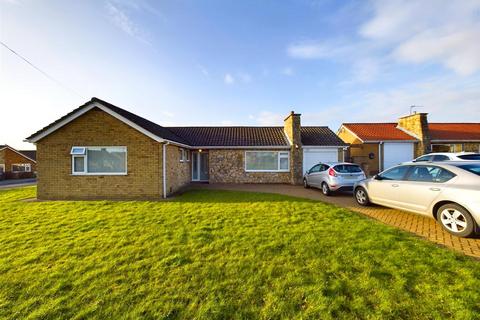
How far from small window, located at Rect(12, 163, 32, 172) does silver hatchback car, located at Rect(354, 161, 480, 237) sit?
176 feet

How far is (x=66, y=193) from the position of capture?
1011 cm

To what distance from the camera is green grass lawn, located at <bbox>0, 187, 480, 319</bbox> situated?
9.34 feet

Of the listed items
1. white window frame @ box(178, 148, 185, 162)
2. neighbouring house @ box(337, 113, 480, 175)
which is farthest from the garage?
white window frame @ box(178, 148, 185, 162)

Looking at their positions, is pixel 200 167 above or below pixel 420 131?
below

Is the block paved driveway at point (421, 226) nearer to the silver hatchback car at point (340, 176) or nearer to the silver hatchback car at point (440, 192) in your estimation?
the silver hatchback car at point (440, 192)

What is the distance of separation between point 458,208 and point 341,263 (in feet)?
10.5

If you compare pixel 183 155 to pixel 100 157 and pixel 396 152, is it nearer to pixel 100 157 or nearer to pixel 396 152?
pixel 100 157

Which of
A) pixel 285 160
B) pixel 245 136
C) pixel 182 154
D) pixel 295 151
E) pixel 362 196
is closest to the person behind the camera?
pixel 362 196

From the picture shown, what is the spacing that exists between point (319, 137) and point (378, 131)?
8716mm

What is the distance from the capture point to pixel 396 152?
19.9 m

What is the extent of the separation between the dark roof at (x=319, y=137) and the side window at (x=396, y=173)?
30.1 feet

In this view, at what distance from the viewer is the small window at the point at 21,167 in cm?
3859

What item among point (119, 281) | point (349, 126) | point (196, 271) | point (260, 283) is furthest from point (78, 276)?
point (349, 126)

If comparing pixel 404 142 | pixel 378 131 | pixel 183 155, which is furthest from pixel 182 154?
pixel 404 142
